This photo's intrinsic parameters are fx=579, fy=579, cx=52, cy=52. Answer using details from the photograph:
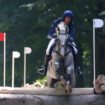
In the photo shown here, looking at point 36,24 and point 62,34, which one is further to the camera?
point 36,24

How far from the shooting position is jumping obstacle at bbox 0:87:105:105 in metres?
10.5

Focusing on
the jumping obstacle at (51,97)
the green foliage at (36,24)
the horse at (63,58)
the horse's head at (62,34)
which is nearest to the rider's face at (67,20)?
the horse at (63,58)

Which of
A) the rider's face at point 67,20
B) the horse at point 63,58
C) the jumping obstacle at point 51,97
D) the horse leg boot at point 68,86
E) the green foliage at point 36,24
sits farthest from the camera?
the green foliage at point 36,24

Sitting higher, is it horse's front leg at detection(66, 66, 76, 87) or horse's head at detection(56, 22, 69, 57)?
horse's head at detection(56, 22, 69, 57)

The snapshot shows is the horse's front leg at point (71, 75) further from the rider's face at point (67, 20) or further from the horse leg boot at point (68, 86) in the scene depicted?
the rider's face at point (67, 20)

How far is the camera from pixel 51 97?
10570mm

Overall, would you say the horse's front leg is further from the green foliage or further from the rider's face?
the green foliage

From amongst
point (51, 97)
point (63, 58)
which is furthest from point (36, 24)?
point (51, 97)

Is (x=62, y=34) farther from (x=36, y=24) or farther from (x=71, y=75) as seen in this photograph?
(x=36, y=24)

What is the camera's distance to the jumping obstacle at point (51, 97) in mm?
10453

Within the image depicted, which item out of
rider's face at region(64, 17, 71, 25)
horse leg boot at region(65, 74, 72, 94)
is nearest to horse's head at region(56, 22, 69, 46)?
rider's face at region(64, 17, 71, 25)

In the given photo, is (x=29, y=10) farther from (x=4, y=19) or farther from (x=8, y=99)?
(x=8, y=99)

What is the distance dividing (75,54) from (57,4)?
454 inches

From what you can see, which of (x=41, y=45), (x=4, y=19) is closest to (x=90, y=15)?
(x=41, y=45)
